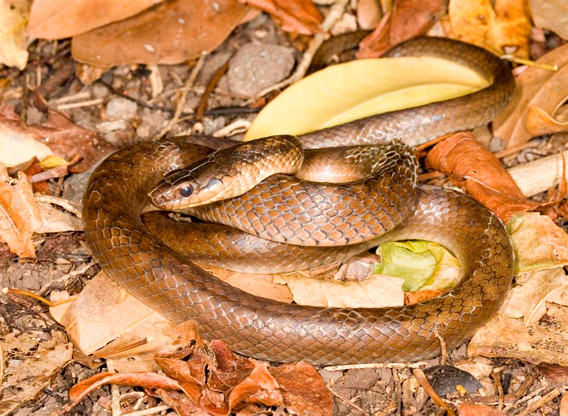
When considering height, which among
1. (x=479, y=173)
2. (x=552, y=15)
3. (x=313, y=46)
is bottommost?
(x=479, y=173)

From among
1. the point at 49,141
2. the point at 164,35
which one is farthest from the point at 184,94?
the point at 49,141

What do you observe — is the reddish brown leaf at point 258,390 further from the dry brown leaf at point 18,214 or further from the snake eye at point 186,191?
the dry brown leaf at point 18,214

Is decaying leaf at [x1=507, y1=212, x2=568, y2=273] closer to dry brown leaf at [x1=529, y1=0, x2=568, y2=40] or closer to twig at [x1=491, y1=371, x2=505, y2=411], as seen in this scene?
twig at [x1=491, y1=371, x2=505, y2=411]

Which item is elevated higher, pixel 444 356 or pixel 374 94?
pixel 374 94

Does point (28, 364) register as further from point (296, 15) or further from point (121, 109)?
point (296, 15)

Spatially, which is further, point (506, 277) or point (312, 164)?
point (312, 164)

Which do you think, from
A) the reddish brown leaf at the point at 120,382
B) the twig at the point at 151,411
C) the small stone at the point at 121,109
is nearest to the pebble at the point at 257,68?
the small stone at the point at 121,109

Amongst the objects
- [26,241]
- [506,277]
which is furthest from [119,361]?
[506,277]

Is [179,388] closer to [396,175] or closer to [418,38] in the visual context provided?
[396,175]
